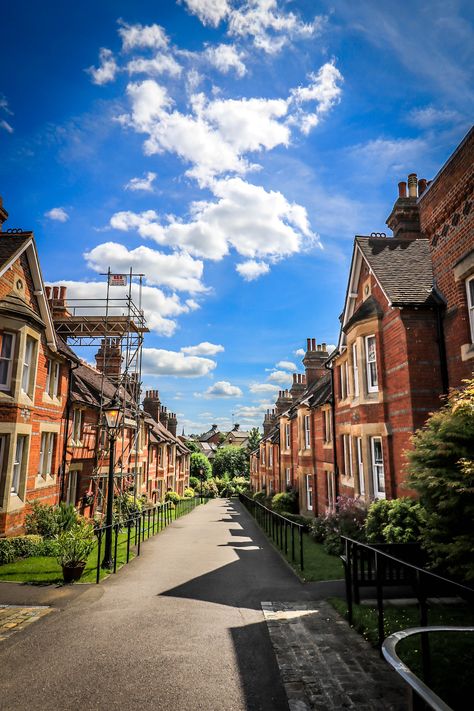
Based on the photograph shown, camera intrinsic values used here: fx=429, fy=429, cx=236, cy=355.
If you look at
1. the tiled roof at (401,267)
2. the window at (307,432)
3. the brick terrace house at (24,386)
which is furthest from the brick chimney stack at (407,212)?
the brick terrace house at (24,386)

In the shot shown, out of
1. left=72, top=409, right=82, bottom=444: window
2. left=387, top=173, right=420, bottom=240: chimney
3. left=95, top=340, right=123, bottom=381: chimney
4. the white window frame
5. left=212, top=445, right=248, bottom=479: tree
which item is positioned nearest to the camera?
the white window frame

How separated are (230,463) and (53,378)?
59.0 meters

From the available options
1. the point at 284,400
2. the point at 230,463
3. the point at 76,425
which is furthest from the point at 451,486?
the point at 230,463

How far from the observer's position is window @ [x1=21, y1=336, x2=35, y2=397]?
15192mm

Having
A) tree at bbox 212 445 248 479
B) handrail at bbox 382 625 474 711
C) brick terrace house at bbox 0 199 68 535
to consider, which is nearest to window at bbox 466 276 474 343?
handrail at bbox 382 625 474 711

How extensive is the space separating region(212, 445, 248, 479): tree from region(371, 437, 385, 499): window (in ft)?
200

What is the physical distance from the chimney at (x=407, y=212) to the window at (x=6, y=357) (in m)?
14.8

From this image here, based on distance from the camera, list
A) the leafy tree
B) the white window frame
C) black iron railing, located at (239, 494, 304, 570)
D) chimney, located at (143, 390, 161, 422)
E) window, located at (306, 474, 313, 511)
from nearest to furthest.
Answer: the leafy tree < black iron railing, located at (239, 494, 304, 570) < the white window frame < window, located at (306, 474, 313, 511) < chimney, located at (143, 390, 161, 422)

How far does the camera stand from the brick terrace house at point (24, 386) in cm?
1390

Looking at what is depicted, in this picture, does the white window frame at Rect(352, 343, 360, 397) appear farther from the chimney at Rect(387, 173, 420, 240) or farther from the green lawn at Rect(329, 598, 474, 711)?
the green lawn at Rect(329, 598, 474, 711)

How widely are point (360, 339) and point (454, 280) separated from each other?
4.45 metres

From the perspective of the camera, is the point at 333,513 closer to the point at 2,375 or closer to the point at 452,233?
the point at 452,233

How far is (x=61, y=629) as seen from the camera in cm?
676

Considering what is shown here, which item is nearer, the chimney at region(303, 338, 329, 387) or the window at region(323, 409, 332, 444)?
the window at region(323, 409, 332, 444)
